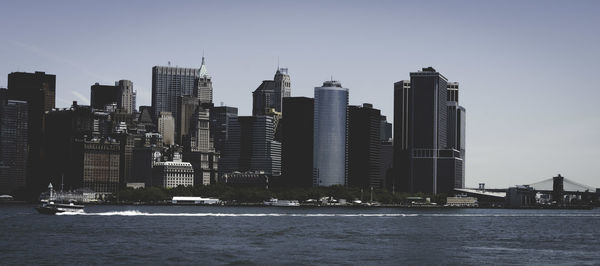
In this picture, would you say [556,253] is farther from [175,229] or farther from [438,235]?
[175,229]

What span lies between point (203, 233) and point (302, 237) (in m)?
13.9

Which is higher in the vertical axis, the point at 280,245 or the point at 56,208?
the point at 56,208

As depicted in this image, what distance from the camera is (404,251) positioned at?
3974 inches

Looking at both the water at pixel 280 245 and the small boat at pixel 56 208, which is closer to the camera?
the water at pixel 280 245

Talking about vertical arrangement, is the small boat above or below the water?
above

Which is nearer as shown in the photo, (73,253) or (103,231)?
(73,253)

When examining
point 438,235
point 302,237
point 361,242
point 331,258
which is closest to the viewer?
point 331,258

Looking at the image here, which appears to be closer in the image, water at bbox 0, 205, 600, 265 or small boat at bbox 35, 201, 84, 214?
water at bbox 0, 205, 600, 265

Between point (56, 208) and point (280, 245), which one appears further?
point (56, 208)

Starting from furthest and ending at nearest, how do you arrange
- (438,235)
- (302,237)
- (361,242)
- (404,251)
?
(438,235) < (302,237) < (361,242) < (404,251)

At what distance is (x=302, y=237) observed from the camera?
12044cm

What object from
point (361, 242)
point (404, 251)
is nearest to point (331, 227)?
point (361, 242)

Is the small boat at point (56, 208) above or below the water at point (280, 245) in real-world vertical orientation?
above

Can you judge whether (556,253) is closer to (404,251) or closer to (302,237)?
(404,251)
